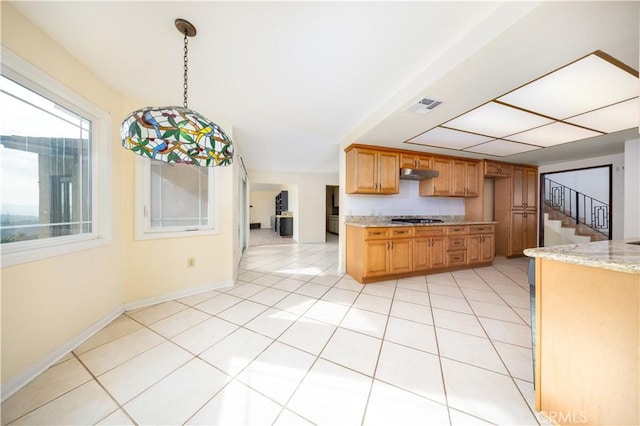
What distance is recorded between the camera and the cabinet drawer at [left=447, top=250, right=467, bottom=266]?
351cm

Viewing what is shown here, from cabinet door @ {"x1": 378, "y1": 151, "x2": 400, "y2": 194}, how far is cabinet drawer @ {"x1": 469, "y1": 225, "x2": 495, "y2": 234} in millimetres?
1583

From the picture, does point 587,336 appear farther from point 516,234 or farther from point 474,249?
point 516,234

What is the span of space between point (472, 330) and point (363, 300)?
105cm

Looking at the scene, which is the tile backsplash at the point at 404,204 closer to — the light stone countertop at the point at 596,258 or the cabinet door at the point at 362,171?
the cabinet door at the point at 362,171

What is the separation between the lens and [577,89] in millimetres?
1758

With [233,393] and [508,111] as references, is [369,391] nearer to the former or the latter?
[233,393]

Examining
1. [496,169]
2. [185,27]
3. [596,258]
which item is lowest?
[596,258]

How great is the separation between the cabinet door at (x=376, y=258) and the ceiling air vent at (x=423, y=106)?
68.5 inches

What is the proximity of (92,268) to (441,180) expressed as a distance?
15.8 feet

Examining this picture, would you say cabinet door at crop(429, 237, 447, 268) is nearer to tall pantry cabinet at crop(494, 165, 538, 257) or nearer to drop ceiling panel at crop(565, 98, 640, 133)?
drop ceiling panel at crop(565, 98, 640, 133)

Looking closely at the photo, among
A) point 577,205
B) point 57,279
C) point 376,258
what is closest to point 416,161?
point 376,258

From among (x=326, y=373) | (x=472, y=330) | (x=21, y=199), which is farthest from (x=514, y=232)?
(x=21, y=199)

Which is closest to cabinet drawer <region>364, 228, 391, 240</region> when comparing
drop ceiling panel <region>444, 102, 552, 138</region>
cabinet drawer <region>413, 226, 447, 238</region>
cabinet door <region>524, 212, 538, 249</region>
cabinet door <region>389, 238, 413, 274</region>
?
cabinet door <region>389, 238, 413, 274</region>

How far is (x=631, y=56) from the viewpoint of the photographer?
1373mm
